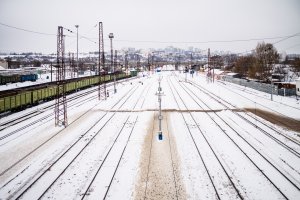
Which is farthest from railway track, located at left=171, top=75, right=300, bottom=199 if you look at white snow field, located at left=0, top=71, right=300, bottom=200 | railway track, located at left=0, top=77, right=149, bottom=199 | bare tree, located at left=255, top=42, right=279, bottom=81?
bare tree, located at left=255, top=42, right=279, bottom=81

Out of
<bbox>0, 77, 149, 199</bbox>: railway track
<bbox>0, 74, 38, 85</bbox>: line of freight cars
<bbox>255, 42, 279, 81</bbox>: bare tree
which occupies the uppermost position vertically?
<bbox>255, 42, 279, 81</bbox>: bare tree

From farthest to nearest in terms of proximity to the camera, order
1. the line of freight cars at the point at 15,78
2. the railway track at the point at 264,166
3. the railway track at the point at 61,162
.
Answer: the line of freight cars at the point at 15,78, the railway track at the point at 264,166, the railway track at the point at 61,162

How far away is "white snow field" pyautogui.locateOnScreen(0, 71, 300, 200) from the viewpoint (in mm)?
12133

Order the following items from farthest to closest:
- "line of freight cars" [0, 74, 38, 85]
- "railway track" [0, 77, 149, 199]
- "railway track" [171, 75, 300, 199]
Result: "line of freight cars" [0, 74, 38, 85] → "railway track" [171, 75, 300, 199] → "railway track" [0, 77, 149, 199]

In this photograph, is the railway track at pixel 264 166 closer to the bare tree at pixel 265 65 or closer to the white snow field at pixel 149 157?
the white snow field at pixel 149 157

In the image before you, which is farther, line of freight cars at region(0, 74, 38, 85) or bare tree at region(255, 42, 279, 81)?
bare tree at region(255, 42, 279, 81)

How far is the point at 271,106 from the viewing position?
35344mm

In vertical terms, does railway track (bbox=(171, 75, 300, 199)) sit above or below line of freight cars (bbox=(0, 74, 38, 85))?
below

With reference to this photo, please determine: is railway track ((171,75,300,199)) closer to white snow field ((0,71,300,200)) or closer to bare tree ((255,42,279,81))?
white snow field ((0,71,300,200))

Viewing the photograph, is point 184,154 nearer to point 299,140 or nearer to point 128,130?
point 128,130

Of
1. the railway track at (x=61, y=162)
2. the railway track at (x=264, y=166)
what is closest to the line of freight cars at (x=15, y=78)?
the railway track at (x=61, y=162)

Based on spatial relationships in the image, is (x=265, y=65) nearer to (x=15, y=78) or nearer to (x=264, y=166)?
(x=264, y=166)

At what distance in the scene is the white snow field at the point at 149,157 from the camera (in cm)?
1213

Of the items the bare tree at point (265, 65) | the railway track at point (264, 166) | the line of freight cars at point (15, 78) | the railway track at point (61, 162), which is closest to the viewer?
the railway track at point (61, 162)
